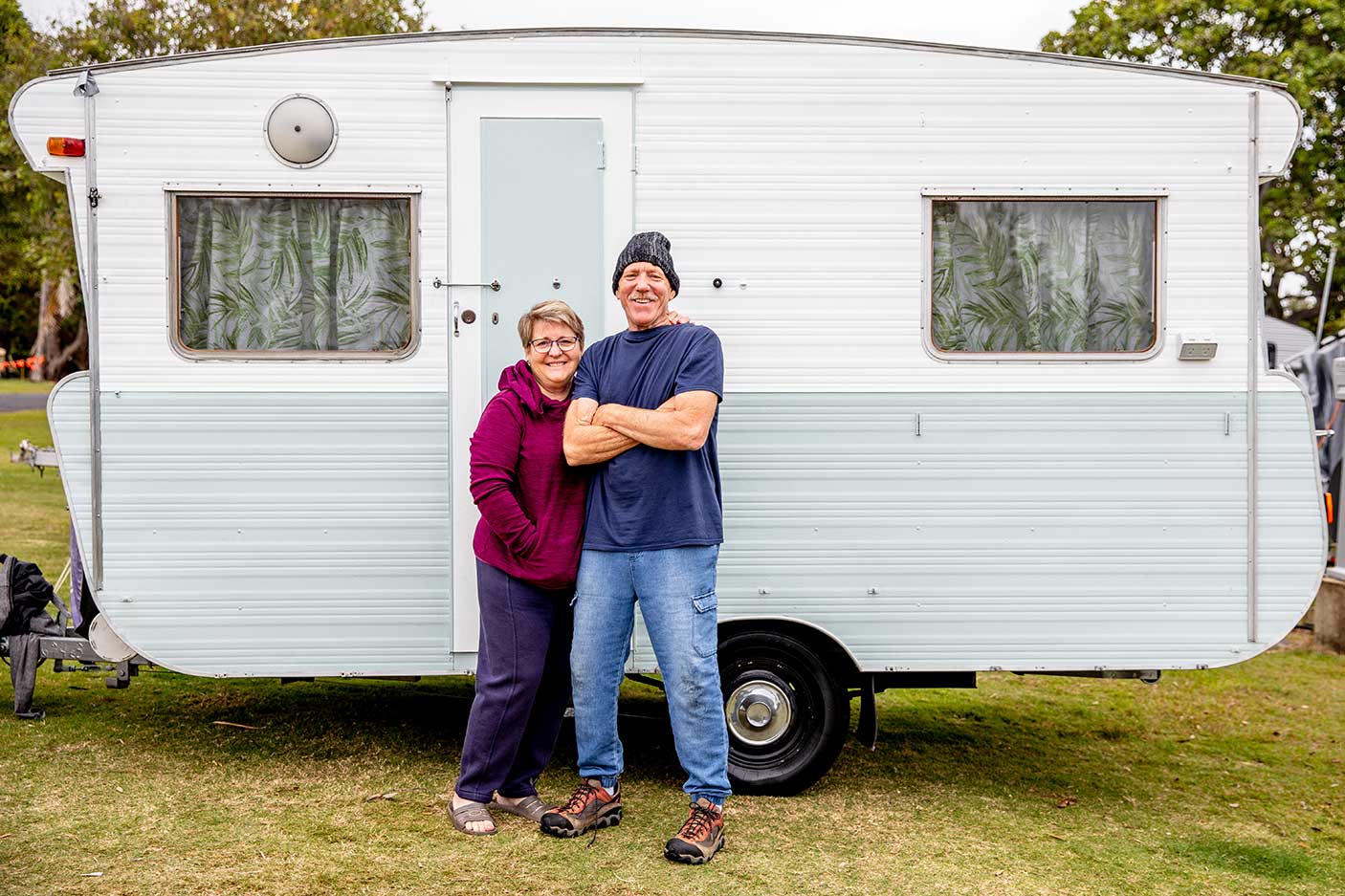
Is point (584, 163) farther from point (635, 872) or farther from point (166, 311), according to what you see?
point (635, 872)

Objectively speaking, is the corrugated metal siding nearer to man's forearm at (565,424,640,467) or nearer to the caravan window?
man's forearm at (565,424,640,467)

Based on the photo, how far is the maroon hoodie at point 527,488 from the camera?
13.7 ft

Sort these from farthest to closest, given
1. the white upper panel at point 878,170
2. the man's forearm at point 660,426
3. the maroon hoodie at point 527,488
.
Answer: the white upper panel at point 878,170
the maroon hoodie at point 527,488
the man's forearm at point 660,426

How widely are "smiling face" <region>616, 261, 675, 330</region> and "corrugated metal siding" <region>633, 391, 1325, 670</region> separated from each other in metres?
0.69

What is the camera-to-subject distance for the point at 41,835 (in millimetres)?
4270

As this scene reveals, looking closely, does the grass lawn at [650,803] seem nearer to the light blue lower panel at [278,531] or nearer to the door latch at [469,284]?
the light blue lower panel at [278,531]

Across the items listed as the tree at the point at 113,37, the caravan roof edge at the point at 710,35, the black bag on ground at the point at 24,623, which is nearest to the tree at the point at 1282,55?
the tree at the point at 113,37

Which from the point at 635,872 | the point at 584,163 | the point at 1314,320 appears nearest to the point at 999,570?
the point at 635,872

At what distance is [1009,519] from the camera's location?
4.81 meters

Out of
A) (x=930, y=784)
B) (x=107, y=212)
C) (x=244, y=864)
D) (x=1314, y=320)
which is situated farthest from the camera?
(x=1314, y=320)

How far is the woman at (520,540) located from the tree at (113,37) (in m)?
11.5

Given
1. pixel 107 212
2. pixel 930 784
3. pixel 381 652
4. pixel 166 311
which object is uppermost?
pixel 107 212

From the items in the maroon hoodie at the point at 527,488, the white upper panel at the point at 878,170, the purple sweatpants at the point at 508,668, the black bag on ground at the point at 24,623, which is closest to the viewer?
the maroon hoodie at the point at 527,488

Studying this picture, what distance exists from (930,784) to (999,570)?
1021mm
